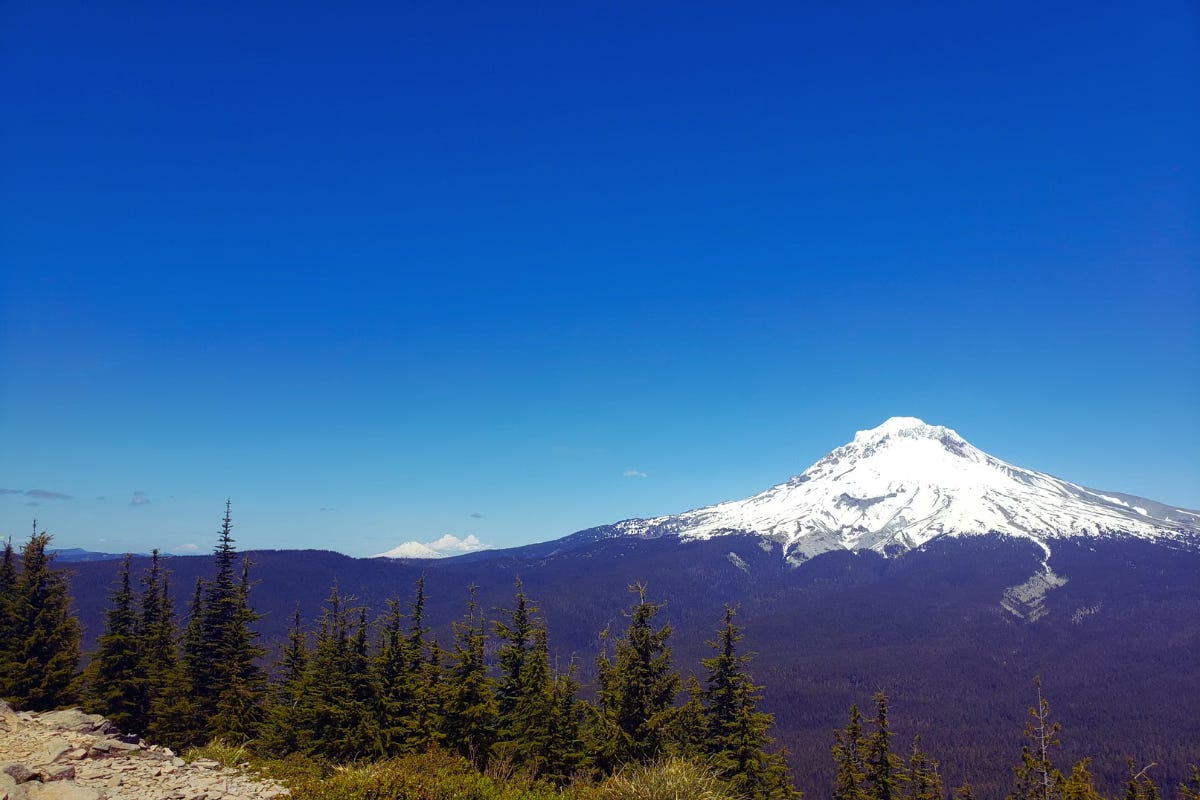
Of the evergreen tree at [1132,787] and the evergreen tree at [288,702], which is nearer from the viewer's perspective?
the evergreen tree at [288,702]

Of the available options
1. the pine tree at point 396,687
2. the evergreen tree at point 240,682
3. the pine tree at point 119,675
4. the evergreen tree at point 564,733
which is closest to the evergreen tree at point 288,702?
the evergreen tree at point 240,682

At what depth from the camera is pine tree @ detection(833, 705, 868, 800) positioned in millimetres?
29734

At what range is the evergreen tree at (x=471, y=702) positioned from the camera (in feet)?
73.2

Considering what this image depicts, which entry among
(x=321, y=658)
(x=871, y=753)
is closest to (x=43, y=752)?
(x=321, y=658)

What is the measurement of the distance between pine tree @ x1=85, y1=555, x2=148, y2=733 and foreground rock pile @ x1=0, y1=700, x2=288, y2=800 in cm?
1344

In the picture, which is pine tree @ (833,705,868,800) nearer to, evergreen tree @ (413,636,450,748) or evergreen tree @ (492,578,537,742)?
evergreen tree @ (492,578,537,742)

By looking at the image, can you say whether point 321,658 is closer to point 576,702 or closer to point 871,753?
point 576,702

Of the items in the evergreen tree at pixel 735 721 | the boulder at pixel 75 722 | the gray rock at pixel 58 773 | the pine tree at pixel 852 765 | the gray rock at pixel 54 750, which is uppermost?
the gray rock at pixel 58 773

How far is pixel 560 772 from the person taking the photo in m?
21.4

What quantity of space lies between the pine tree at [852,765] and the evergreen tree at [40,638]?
119ft

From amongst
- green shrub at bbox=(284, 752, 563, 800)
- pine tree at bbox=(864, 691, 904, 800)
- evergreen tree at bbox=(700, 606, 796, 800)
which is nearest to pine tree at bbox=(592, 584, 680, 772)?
evergreen tree at bbox=(700, 606, 796, 800)

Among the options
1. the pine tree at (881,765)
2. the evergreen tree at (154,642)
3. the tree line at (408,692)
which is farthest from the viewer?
the pine tree at (881,765)

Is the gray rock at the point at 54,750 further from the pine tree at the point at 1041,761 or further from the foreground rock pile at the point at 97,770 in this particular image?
the pine tree at the point at 1041,761

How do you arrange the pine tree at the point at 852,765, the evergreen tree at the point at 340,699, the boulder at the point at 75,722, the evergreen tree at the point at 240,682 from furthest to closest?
the pine tree at the point at 852,765 → the evergreen tree at the point at 240,682 → the evergreen tree at the point at 340,699 → the boulder at the point at 75,722
